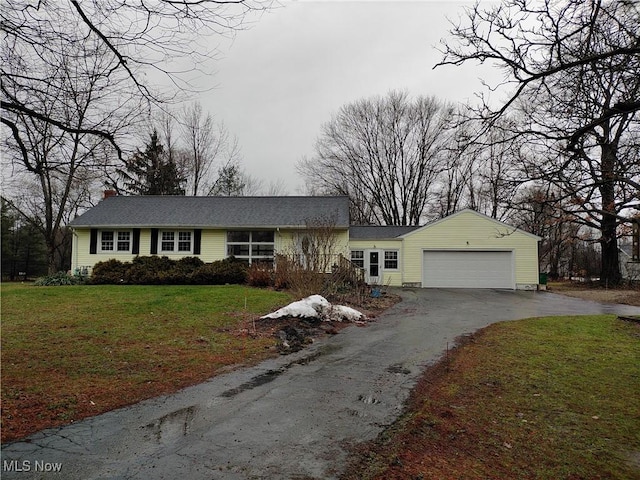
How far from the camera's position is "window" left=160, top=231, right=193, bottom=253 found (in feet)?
70.5

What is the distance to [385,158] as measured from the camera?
35.9m

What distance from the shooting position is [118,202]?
23859 mm

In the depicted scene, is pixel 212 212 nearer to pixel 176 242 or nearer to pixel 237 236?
pixel 237 236

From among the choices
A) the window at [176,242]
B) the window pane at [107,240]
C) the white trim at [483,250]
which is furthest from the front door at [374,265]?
the window pane at [107,240]

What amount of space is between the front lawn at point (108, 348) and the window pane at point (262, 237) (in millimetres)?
8685

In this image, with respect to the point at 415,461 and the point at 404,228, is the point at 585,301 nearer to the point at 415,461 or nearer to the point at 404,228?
the point at 404,228

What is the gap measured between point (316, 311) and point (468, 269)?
585 inches

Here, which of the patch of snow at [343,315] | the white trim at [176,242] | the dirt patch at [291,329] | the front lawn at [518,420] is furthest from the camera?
the white trim at [176,242]

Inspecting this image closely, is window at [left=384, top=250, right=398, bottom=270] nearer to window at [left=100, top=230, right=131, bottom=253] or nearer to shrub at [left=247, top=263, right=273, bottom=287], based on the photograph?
shrub at [left=247, top=263, right=273, bottom=287]

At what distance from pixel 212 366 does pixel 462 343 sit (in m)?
5.31

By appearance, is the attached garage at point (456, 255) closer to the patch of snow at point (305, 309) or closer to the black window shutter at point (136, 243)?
the black window shutter at point (136, 243)

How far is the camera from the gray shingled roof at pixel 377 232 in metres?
23.5

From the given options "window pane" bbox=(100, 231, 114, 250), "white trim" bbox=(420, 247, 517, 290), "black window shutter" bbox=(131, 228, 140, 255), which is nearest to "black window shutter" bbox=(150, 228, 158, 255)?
"black window shutter" bbox=(131, 228, 140, 255)

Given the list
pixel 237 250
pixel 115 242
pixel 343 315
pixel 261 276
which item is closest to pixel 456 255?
pixel 261 276
